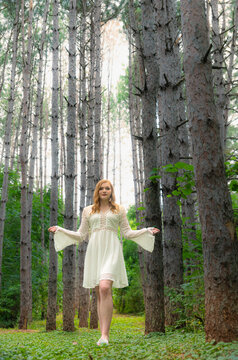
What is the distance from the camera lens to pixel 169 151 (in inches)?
214

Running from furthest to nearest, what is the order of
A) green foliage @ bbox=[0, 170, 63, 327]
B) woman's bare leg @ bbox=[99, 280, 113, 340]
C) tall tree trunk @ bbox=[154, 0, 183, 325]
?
1. green foliage @ bbox=[0, 170, 63, 327]
2. tall tree trunk @ bbox=[154, 0, 183, 325]
3. woman's bare leg @ bbox=[99, 280, 113, 340]

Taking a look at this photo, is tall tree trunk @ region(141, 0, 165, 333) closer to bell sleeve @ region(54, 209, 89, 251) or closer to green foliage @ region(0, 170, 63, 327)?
bell sleeve @ region(54, 209, 89, 251)

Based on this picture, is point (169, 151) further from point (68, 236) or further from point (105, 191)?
point (68, 236)

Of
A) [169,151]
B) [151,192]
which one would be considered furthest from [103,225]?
[169,151]

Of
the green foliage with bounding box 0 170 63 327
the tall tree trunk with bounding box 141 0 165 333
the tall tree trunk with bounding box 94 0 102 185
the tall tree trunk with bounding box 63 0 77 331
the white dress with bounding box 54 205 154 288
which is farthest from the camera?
the green foliage with bounding box 0 170 63 327

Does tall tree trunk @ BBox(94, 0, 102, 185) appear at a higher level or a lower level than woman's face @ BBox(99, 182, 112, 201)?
higher

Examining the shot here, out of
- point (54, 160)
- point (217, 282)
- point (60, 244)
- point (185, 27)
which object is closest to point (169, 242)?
point (60, 244)

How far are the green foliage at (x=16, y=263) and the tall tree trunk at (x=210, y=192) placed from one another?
10.4 m

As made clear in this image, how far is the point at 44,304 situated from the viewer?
1404 centimetres

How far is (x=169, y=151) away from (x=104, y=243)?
1.78m

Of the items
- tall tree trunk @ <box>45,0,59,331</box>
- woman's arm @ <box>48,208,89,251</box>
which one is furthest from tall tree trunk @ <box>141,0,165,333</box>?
tall tree trunk @ <box>45,0,59,331</box>

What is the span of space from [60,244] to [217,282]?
2.30 metres

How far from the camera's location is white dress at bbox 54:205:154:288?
4332 millimetres

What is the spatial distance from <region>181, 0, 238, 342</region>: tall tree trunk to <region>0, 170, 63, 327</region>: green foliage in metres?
10.4
